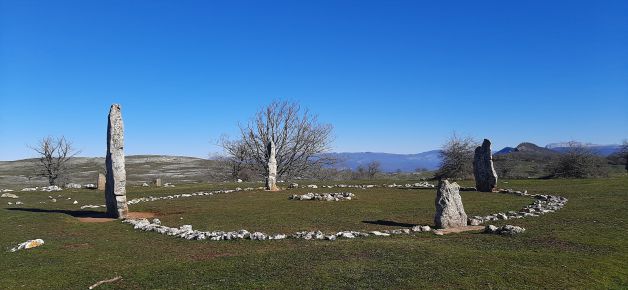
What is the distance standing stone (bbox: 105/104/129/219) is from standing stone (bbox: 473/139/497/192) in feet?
78.0

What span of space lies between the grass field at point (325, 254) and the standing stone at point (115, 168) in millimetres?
1896

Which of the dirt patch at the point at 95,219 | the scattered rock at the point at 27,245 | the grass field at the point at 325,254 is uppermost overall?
the dirt patch at the point at 95,219

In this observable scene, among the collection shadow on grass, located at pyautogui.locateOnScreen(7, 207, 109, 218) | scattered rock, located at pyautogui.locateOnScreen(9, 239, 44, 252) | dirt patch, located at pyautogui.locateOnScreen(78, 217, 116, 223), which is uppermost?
shadow on grass, located at pyautogui.locateOnScreen(7, 207, 109, 218)

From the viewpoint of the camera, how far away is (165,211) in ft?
82.6

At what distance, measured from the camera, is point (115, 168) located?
23.8 metres

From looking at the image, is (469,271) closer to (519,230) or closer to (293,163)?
(519,230)

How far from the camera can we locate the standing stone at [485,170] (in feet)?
107

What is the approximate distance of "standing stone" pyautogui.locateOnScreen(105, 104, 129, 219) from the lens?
23266 mm

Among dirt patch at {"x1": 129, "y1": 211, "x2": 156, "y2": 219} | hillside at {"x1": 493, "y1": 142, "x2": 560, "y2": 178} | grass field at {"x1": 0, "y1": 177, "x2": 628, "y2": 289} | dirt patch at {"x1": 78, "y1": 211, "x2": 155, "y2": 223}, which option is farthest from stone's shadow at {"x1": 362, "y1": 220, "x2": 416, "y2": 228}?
hillside at {"x1": 493, "y1": 142, "x2": 560, "y2": 178}

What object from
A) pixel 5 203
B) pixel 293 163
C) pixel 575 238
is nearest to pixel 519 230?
pixel 575 238

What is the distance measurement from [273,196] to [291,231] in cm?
1374

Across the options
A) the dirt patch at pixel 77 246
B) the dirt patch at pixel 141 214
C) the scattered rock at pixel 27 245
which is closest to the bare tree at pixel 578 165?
the dirt patch at pixel 141 214

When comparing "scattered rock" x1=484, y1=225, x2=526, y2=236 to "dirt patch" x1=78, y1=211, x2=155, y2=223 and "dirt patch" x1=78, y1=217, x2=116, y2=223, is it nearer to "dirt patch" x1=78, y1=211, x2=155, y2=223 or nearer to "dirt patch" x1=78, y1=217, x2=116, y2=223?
"dirt patch" x1=78, y1=211, x2=155, y2=223

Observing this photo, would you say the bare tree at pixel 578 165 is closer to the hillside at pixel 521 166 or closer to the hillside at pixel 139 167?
the hillside at pixel 521 166
